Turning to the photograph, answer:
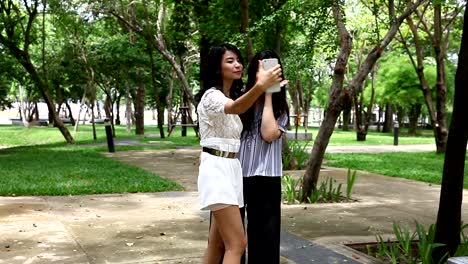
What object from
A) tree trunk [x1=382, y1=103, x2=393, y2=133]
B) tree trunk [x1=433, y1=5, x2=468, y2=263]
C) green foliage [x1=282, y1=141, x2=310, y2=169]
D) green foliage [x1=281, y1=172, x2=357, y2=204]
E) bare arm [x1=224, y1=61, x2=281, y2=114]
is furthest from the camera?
tree trunk [x1=382, y1=103, x2=393, y2=133]

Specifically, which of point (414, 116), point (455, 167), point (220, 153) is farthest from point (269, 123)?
point (414, 116)

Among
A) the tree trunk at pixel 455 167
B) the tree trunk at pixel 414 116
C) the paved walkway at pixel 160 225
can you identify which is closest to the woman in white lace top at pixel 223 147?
the paved walkway at pixel 160 225

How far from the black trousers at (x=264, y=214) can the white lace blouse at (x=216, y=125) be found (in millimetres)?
438

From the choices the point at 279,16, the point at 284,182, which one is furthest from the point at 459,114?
the point at 279,16

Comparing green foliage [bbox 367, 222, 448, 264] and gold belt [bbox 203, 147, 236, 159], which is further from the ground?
gold belt [bbox 203, 147, 236, 159]

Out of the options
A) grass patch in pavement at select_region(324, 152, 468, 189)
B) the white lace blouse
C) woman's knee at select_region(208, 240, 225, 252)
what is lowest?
grass patch in pavement at select_region(324, 152, 468, 189)

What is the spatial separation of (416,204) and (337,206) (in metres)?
1.34

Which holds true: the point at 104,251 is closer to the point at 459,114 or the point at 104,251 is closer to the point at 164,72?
the point at 459,114

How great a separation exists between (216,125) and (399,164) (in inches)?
512

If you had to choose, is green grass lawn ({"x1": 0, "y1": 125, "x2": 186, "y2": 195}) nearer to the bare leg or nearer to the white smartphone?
the bare leg

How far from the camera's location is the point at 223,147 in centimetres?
354

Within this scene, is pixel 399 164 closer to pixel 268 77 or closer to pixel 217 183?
pixel 217 183

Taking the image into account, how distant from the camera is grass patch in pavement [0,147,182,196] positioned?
32.6ft

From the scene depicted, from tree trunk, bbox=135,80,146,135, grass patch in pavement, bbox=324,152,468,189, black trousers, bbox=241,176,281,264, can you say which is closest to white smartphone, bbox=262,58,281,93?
black trousers, bbox=241,176,281,264
